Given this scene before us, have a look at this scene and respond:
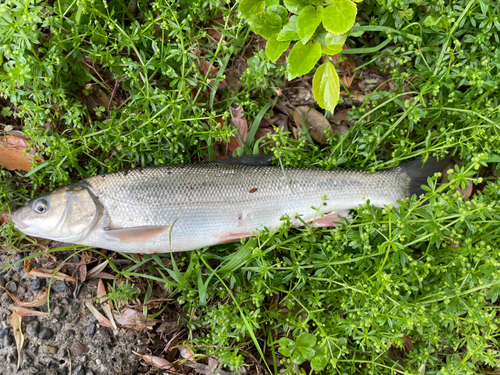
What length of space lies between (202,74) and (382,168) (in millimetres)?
2000

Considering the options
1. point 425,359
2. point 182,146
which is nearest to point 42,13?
point 182,146

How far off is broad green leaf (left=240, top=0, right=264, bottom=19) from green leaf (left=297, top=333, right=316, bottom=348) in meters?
2.68

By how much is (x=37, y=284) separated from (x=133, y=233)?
1171 millimetres

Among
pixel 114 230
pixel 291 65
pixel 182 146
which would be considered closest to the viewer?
pixel 291 65

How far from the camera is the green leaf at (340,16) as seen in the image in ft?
8.05

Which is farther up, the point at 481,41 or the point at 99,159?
the point at 481,41

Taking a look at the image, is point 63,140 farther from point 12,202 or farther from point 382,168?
point 382,168

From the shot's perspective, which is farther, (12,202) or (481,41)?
(12,202)

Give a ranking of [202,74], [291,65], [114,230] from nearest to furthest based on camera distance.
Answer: [291,65] < [114,230] < [202,74]

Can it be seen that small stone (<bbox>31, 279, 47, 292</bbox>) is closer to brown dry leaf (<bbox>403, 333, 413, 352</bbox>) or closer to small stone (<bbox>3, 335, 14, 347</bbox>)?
small stone (<bbox>3, 335, 14, 347</bbox>)

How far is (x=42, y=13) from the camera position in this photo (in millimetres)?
2990

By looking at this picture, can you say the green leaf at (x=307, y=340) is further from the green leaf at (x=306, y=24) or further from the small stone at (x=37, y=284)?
the small stone at (x=37, y=284)

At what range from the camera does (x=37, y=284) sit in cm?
316

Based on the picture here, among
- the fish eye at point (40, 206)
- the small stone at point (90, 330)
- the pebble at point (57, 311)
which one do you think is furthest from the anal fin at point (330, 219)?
the pebble at point (57, 311)
